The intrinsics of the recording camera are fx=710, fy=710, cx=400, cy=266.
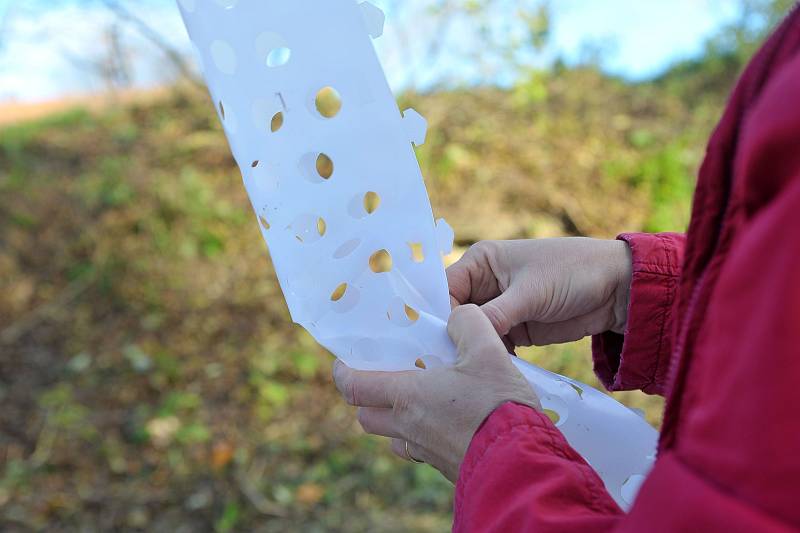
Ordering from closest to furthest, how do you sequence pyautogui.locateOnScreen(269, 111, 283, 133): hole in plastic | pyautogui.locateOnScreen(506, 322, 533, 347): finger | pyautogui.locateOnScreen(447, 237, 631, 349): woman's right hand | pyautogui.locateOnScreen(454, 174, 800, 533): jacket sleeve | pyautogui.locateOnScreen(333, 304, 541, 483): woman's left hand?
pyautogui.locateOnScreen(454, 174, 800, 533): jacket sleeve < pyautogui.locateOnScreen(333, 304, 541, 483): woman's left hand < pyautogui.locateOnScreen(269, 111, 283, 133): hole in plastic < pyautogui.locateOnScreen(447, 237, 631, 349): woman's right hand < pyautogui.locateOnScreen(506, 322, 533, 347): finger

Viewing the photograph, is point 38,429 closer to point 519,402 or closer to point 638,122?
point 519,402

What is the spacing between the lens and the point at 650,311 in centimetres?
115

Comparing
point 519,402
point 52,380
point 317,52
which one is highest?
point 317,52

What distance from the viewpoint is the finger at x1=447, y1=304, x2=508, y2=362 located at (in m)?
0.89

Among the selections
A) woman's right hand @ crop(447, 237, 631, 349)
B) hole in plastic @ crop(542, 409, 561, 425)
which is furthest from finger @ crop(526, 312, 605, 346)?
hole in plastic @ crop(542, 409, 561, 425)

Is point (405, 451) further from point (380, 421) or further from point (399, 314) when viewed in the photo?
point (399, 314)

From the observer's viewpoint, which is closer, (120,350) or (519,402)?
(519,402)

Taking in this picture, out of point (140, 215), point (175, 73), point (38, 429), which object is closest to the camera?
point (38, 429)

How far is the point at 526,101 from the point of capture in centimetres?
513

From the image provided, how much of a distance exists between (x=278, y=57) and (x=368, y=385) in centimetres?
46

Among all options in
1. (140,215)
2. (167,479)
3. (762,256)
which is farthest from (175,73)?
(762,256)

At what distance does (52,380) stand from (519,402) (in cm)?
331

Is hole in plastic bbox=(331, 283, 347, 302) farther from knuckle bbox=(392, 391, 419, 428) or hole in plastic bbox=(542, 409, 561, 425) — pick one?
hole in plastic bbox=(542, 409, 561, 425)

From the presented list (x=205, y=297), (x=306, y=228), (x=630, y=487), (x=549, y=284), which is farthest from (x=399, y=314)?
(x=205, y=297)
